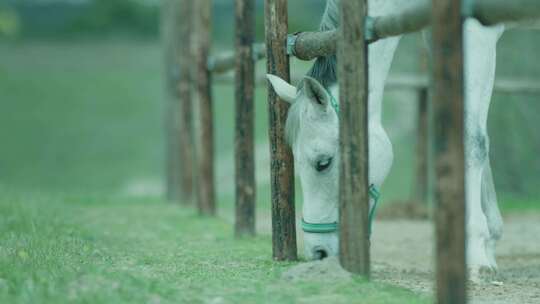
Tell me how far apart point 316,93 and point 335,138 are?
241 mm

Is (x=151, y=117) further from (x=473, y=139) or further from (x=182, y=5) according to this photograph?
(x=473, y=139)

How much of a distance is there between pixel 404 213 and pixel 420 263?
361 cm

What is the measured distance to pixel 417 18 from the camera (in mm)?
3928

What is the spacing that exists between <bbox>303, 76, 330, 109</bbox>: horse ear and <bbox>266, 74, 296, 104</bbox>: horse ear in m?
0.14

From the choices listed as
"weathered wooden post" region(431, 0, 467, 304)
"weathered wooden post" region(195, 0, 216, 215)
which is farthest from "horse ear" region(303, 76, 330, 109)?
"weathered wooden post" region(195, 0, 216, 215)

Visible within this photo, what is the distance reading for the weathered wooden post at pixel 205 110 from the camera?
28.2 ft

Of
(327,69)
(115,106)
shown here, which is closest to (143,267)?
(327,69)

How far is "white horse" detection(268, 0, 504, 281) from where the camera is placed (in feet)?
15.4

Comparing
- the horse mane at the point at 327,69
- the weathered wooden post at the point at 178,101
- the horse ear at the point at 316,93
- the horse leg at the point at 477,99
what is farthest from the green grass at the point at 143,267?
the weathered wooden post at the point at 178,101

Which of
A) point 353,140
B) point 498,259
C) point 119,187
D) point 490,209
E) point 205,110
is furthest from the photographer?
point 119,187

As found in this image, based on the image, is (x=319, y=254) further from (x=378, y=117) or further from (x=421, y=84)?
(x=421, y=84)

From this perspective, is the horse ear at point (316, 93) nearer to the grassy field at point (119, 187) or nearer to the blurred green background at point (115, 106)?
the grassy field at point (119, 187)

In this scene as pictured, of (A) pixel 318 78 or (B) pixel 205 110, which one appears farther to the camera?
(B) pixel 205 110

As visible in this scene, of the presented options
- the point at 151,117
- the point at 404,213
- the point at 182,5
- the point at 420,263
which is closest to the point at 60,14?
the point at 151,117
